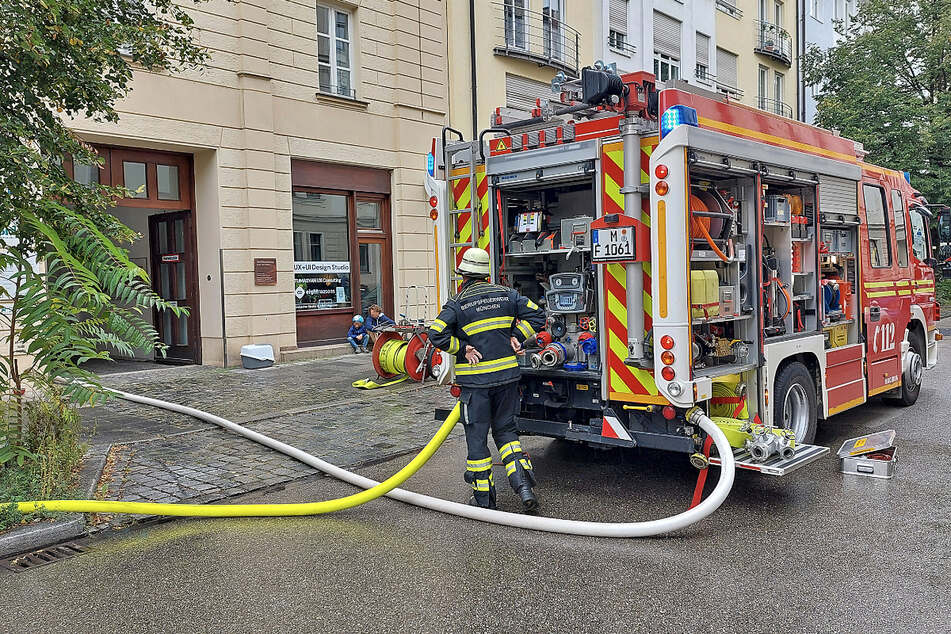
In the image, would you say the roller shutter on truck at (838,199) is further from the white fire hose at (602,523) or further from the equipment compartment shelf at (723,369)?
the white fire hose at (602,523)

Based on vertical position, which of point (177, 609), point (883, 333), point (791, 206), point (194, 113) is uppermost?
point (194, 113)

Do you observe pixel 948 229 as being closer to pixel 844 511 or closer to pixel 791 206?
pixel 791 206

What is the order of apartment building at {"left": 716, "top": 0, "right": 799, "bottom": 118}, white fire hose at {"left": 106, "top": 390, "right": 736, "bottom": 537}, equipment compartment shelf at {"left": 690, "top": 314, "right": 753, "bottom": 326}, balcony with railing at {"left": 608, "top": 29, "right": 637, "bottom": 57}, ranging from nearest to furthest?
1. white fire hose at {"left": 106, "top": 390, "right": 736, "bottom": 537}
2. equipment compartment shelf at {"left": 690, "top": 314, "right": 753, "bottom": 326}
3. balcony with railing at {"left": 608, "top": 29, "right": 637, "bottom": 57}
4. apartment building at {"left": 716, "top": 0, "right": 799, "bottom": 118}

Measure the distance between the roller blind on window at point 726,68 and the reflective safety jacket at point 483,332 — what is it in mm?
22728

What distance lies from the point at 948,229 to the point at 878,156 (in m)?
15.9

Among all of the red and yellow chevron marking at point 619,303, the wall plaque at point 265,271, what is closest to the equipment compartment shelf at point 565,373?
the red and yellow chevron marking at point 619,303

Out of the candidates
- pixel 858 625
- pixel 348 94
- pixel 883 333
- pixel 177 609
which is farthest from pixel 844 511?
pixel 348 94

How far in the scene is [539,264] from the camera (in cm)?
676

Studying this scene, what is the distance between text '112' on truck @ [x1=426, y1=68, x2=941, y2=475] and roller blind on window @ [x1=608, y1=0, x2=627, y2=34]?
14.8 metres

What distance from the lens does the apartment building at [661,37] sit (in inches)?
829

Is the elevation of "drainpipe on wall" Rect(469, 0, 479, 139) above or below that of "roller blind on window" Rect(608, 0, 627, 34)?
below

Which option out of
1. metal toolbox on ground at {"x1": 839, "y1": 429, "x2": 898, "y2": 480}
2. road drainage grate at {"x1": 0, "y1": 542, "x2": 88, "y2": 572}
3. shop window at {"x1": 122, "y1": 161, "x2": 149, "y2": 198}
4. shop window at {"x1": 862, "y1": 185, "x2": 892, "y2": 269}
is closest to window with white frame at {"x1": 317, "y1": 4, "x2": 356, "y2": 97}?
shop window at {"x1": 122, "y1": 161, "x2": 149, "y2": 198}

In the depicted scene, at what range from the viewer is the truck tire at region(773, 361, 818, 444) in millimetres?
6332

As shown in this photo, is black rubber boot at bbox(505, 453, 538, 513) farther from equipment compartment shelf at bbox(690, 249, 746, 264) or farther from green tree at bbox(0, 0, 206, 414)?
green tree at bbox(0, 0, 206, 414)
